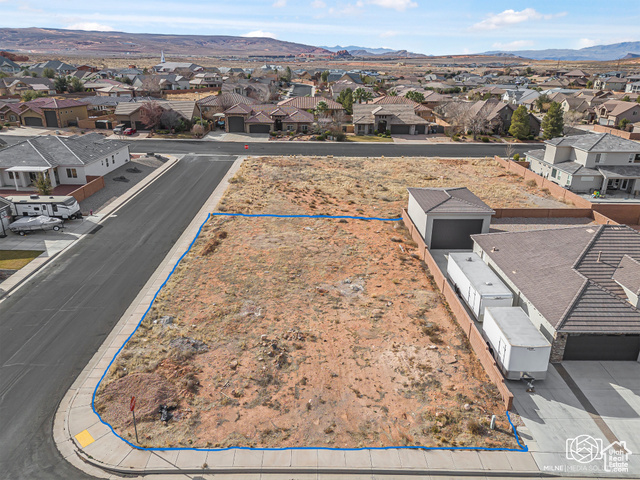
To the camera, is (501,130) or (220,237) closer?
(220,237)

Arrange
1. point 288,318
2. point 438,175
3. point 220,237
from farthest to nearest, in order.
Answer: point 438,175 → point 220,237 → point 288,318

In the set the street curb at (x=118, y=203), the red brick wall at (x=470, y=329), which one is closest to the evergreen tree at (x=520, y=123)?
the red brick wall at (x=470, y=329)

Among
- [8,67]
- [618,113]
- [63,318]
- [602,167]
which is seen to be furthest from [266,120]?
[8,67]

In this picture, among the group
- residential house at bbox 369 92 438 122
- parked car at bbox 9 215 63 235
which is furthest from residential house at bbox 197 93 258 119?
parked car at bbox 9 215 63 235

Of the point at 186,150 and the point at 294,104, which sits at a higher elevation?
the point at 294,104

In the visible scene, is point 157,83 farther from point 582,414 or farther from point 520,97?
point 582,414

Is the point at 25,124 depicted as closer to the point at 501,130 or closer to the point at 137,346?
the point at 137,346

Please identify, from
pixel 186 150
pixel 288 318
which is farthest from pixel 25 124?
pixel 288 318
